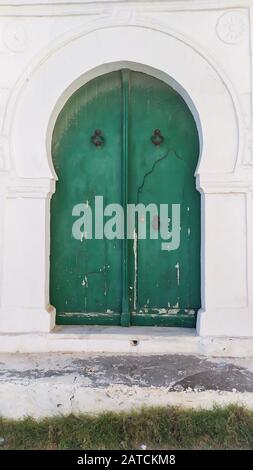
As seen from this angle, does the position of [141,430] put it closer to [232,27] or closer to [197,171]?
[197,171]

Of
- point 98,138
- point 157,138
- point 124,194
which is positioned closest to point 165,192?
point 124,194

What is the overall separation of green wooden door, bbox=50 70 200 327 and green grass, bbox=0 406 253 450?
1.34 metres

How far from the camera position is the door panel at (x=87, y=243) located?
15.9 ft

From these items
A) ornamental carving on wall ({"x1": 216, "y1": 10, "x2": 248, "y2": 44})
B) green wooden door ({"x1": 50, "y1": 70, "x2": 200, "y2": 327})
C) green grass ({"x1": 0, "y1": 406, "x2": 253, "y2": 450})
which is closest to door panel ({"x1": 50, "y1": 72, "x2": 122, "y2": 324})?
green wooden door ({"x1": 50, "y1": 70, "x2": 200, "y2": 327})

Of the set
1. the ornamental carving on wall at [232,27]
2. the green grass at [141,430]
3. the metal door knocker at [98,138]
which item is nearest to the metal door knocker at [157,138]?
the metal door knocker at [98,138]

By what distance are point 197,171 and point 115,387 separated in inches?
84.6

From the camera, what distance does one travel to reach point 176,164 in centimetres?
480

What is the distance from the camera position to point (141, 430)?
11.2 feet

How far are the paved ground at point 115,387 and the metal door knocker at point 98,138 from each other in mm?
2297

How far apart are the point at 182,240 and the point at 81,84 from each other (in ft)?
6.47

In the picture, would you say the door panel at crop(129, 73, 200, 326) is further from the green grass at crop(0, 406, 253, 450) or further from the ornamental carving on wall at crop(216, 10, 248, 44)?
the green grass at crop(0, 406, 253, 450)

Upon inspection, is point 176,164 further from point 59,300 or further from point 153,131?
point 59,300
